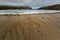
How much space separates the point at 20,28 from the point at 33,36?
0.20 metres

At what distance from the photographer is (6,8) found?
5.39 ft

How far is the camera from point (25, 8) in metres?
1.68

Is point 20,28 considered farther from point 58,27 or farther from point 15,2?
point 15,2

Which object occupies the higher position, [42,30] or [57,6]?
[57,6]

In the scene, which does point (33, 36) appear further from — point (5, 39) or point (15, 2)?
point (15, 2)

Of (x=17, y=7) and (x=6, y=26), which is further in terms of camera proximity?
(x=17, y=7)

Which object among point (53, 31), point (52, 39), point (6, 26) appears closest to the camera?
point (52, 39)

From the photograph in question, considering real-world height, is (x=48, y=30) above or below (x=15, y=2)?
below

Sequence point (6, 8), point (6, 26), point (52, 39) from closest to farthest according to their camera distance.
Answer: point (52, 39) < point (6, 26) < point (6, 8)

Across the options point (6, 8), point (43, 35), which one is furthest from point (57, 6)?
point (43, 35)

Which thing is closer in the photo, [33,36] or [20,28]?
[33,36]

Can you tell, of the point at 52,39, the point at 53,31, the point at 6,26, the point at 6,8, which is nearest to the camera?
the point at 52,39

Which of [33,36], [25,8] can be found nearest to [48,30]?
[33,36]

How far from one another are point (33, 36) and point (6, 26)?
0.31 meters
